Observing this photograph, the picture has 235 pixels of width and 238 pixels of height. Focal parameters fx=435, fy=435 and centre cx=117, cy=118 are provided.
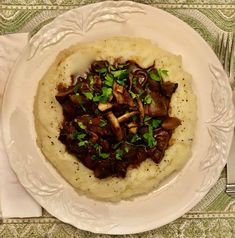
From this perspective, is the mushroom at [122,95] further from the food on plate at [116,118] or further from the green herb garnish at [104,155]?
the green herb garnish at [104,155]

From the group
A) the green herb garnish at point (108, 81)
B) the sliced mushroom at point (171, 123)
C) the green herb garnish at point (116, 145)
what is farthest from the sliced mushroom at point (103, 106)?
the sliced mushroom at point (171, 123)

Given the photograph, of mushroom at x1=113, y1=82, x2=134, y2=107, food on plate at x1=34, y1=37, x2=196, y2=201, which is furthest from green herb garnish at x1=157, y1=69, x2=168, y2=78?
mushroom at x1=113, y1=82, x2=134, y2=107

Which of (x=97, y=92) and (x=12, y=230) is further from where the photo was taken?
(x=12, y=230)

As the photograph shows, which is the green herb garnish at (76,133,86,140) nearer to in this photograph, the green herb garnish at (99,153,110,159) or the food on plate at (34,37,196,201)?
the food on plate at (34,37,196,201)

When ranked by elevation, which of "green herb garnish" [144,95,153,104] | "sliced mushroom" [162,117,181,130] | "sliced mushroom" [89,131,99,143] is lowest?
"sliced mushroom" [162,117,181,130]

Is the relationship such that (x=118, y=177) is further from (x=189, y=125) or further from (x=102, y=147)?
(x=189, y=125)

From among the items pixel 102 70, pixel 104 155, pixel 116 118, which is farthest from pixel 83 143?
pixel 102 70

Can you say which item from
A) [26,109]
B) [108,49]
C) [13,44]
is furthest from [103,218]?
[13,44]
